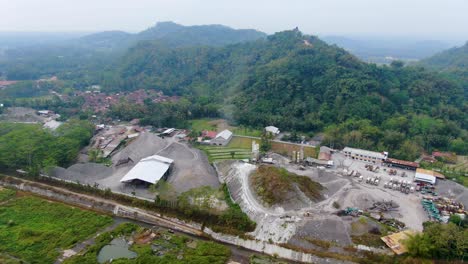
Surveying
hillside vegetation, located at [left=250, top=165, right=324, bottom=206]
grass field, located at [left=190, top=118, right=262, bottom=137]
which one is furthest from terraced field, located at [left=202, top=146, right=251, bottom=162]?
hillside vegetation, located at [left=250, top=165, right=324, bottom=206]

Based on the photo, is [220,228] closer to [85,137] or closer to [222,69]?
[85,137]

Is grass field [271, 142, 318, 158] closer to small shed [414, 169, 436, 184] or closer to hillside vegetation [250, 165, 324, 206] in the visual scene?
hillside vegetation [250, 165, 324, 206]

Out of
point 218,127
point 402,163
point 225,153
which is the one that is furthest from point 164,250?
point 218,127

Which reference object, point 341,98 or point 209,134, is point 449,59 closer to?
point 341,98

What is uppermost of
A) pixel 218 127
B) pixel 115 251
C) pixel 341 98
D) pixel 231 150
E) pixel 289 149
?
pixel 341 98

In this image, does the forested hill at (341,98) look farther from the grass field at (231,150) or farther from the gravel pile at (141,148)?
the gravel pile at (141,148)
